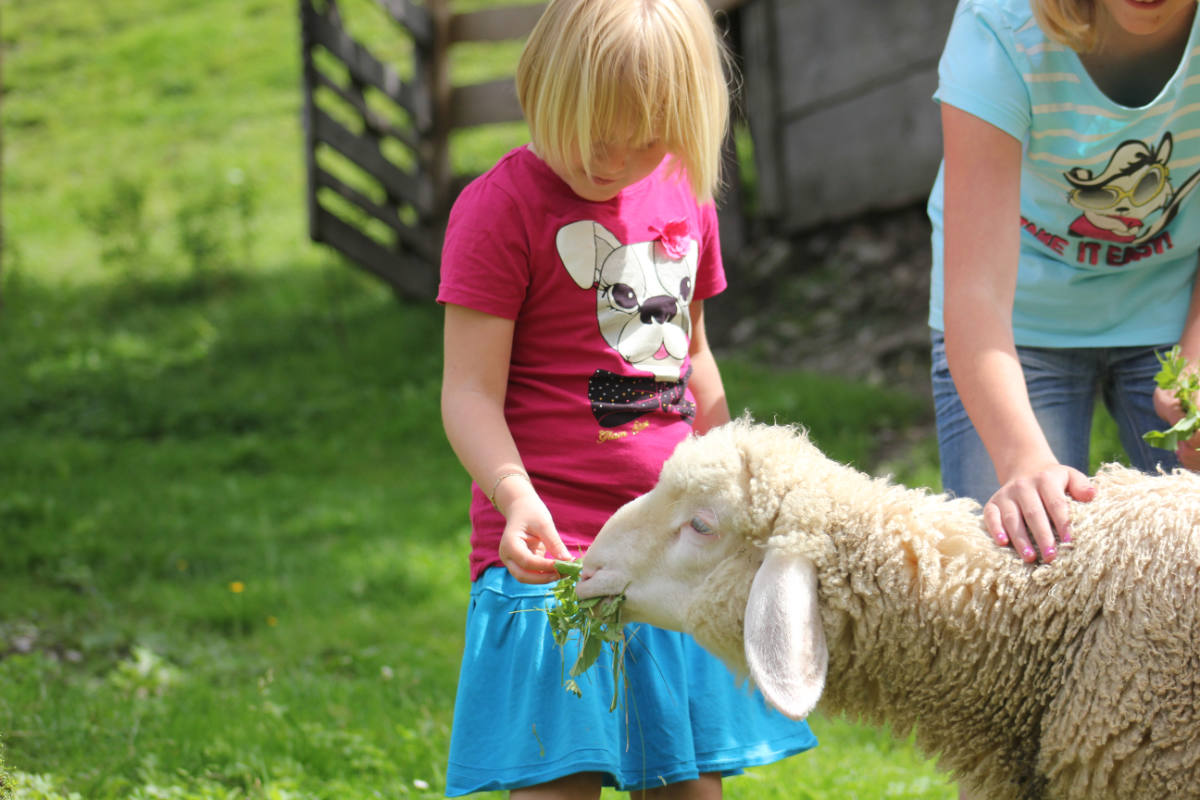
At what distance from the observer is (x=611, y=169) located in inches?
91.5

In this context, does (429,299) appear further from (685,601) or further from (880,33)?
(685,601)

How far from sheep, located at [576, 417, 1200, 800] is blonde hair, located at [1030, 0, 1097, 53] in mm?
817

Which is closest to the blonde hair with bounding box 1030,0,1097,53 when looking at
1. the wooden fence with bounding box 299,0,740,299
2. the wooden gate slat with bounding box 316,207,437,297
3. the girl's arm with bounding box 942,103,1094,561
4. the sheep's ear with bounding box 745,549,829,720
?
the girl's arm with bounding box 942,103,1094,561

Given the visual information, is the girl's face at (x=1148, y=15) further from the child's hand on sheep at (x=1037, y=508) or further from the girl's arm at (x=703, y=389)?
the girl's arm at (x=703, y=389)

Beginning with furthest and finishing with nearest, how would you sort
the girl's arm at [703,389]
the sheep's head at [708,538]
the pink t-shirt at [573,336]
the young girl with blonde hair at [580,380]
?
the girl's arm at [703,389], the pink t-shirt at [573,336], the young girl with blonde hair at [580,380], the sheep's head at [708,538]

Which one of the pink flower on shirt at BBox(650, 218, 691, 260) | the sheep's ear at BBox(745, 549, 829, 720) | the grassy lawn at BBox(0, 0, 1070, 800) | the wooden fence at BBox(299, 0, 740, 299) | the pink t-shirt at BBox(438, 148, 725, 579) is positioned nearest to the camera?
the sheep's ear at BBox(745, 549, 829, 720)

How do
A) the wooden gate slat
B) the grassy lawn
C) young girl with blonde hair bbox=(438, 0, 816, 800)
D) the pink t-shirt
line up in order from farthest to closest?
the wooden gate slat, the grassy lawn, the pink t-shirt, young girl with blonde hair bbox=(438, 0, 816, 800)

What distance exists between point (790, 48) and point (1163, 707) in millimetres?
6923

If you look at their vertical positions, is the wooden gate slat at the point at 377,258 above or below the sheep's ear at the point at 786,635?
below

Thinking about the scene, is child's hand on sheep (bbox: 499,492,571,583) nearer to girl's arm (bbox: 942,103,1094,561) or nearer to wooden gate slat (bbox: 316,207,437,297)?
girl's arm (bbox: 942,103,1094,561)

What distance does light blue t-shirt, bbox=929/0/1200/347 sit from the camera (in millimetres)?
2270

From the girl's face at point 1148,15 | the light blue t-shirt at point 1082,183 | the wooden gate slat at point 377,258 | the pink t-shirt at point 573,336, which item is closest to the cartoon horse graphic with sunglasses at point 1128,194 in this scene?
the light blue t-shirt at point 1082,183

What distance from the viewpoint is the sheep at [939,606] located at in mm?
1898

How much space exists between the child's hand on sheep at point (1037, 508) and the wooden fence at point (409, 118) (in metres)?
6.01
